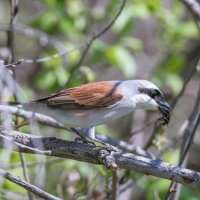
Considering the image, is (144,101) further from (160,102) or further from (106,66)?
(106,66)

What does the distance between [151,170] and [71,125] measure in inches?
45.7

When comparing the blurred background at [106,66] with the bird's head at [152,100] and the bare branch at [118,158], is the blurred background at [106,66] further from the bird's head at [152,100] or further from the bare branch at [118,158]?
the bare branch at [118,158]

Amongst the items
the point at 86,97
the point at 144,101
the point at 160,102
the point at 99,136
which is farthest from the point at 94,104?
the point at 160,102

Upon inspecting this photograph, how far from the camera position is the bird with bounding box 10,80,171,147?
4.22 m

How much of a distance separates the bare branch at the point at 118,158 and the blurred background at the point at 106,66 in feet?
1.86

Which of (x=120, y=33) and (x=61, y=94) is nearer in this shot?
(x=61, y=94)

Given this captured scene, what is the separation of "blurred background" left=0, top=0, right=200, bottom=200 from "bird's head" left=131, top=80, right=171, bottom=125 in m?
0.25

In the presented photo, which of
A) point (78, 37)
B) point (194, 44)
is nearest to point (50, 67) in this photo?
point (78, 37)

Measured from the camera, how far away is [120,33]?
6.30 meters

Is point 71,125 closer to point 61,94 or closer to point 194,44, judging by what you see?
point 61,94

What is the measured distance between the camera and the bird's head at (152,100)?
4.35m

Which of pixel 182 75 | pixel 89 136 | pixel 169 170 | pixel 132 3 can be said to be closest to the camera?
pixel 169 170

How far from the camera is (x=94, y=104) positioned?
4.30 metres

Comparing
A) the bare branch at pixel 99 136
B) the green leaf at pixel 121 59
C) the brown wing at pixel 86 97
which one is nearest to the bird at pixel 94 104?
the brown wing at pixel 86 97
